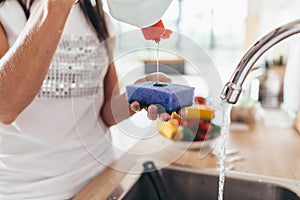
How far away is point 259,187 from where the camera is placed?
73 centimetres

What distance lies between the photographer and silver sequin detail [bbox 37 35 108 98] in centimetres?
61

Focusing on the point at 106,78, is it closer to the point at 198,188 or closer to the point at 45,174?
the point at 45,174

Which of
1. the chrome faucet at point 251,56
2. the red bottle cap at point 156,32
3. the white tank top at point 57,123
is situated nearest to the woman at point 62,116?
the white tank top at point 57,123

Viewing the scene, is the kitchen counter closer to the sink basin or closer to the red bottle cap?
the sink basin

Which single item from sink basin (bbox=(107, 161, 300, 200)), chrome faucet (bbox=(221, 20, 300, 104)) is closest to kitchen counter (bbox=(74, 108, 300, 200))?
sink basin (bbox=(107, 161, 300, 200))

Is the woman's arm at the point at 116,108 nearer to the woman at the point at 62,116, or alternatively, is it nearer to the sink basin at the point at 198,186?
the woman at the point at 62,116

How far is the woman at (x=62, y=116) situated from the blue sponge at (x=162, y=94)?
14 centimetres

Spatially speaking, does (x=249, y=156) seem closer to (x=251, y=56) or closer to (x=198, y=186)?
(x=198, y=186)

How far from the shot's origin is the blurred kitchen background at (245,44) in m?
0.49

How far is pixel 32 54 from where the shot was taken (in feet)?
1.52

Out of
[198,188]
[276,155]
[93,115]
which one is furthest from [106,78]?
[276,155]

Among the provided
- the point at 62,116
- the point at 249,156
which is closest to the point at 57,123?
the point at 62,116

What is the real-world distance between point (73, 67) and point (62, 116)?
4.2 inches

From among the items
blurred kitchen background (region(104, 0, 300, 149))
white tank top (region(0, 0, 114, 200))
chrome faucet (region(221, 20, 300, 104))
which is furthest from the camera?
white tank top (region(0, 0, 114, 200))
